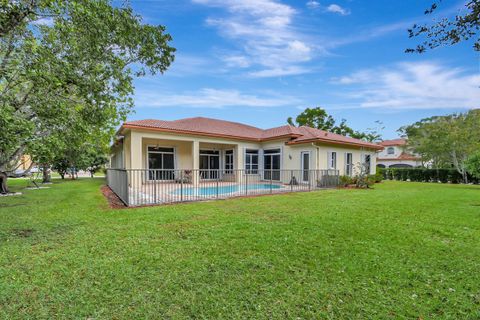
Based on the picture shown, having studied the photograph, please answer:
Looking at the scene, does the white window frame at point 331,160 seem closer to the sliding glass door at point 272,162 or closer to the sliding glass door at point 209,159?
the sliding glass door at point 272,162

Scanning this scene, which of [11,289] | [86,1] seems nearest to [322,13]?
[86,1]

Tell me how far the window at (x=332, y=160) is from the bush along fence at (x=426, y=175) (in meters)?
7.58

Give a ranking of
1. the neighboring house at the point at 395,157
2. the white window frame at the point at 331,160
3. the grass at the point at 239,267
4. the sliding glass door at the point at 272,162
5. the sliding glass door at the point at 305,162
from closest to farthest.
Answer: the grass at the point at 239,267 < the sliding glass door at the point at 305,162 < the white window frame at the point at 331,160 < the sliding glass door at the point at 272,162 < the neighboring house at the point at 395,157

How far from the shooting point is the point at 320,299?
2891 mm

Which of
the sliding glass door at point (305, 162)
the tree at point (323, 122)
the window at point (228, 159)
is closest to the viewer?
the sliding glass door at point (305, 162)

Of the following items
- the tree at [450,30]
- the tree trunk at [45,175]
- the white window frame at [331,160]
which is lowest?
the tree trunk at [45,175]

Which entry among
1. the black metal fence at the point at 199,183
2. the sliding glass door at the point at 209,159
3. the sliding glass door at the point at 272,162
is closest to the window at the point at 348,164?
the black metal fence at the point at 199,183

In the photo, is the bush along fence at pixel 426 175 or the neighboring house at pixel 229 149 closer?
the neighboring house at pixel 229 149

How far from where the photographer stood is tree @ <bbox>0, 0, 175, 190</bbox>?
4.73m

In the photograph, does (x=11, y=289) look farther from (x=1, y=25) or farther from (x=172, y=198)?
(x=172, y=198)

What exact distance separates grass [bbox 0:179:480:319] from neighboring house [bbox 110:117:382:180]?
9312mm

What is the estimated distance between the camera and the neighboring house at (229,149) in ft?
50.9

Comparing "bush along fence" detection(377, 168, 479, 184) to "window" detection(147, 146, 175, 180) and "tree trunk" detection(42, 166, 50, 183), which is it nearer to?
"window" detection(147, 146, 175, 180)

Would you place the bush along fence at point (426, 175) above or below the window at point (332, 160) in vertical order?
below
